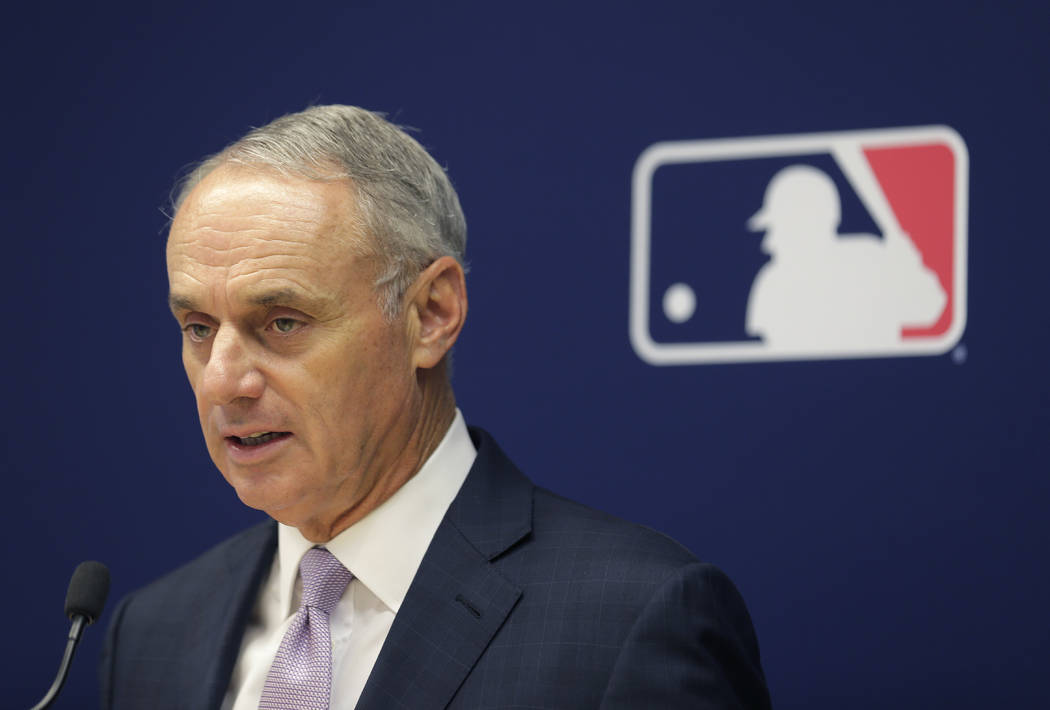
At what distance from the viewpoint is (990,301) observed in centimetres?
234

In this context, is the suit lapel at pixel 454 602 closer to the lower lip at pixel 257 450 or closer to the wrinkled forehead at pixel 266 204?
the lower lip at pixel 257 450

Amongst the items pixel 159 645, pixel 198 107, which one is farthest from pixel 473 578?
pixel 198 107

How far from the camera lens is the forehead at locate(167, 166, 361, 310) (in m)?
1.98

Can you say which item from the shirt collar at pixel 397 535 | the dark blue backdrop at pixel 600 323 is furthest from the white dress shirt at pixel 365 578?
the dark blue backdrop at pixel 600 323

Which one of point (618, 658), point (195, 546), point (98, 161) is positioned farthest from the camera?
point (98, 161)

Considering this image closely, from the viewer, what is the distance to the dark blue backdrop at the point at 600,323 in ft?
7.66

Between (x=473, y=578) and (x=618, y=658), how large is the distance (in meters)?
0.25

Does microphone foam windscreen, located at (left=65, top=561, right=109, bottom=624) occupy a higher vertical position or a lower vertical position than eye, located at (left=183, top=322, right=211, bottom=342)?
lower

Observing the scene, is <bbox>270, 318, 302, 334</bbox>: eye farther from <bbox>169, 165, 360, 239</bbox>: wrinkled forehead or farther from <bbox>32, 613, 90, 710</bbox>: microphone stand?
<bbox>32, 613, 90, 710</bbox>: microphone stand

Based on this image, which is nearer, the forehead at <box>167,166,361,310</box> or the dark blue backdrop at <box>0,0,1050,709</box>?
the forehead at <box>167,166,361,310</box>

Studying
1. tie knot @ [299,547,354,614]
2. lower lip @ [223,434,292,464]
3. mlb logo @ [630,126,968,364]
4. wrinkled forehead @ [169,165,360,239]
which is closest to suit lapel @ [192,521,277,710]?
tie knot @ [299,547,354,614]

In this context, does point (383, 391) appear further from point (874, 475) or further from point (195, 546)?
point (195, 546)

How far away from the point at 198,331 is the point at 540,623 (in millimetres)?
637

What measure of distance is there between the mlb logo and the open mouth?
0.81 metres
